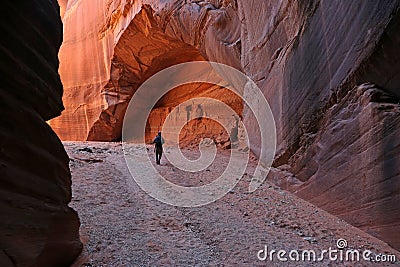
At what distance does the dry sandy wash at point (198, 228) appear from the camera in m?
3.29

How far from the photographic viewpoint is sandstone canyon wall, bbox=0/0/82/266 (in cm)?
226

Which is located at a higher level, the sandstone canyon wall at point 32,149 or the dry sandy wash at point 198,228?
the sandstone canyon wall at point 32,149

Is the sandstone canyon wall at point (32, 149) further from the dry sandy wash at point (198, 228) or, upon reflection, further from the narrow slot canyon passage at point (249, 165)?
the dry sandy wash at point (198, 228)

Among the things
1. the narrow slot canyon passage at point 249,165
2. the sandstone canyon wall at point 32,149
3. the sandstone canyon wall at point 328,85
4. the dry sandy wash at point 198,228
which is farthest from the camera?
the sandstone canyon wall at point 328,85

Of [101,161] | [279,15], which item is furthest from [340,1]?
[101,161]

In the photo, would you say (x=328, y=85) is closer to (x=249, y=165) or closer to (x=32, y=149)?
(x=249, y=165)

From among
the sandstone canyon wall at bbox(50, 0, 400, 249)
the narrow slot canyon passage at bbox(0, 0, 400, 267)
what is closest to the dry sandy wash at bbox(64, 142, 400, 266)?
the narrow slot canyon passage at bbox(0, 0, 400, 267)

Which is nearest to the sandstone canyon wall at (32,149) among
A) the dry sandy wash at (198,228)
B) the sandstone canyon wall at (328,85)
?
the dry sandy wash at (198,228)

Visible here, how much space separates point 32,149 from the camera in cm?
255

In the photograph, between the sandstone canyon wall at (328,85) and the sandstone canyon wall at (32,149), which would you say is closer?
the sandstone canyon wall at (32,149)

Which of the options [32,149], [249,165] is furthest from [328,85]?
[32,149]

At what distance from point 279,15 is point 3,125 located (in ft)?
21.3

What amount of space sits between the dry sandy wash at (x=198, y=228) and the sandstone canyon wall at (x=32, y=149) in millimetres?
516

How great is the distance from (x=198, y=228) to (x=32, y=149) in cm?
245
